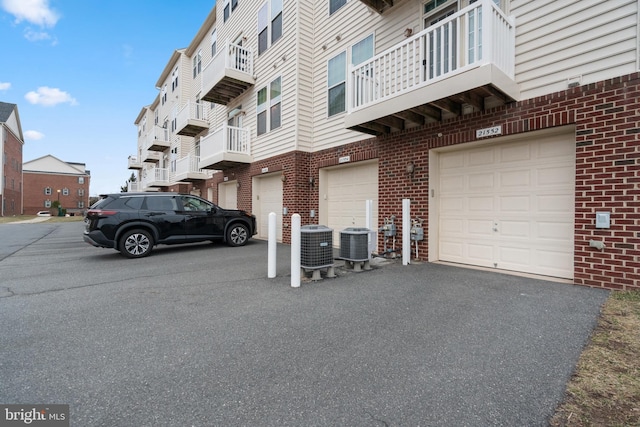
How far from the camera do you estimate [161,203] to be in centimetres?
793

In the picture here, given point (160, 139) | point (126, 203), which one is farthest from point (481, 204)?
point (160, 139)

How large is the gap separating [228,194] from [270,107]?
4.85m

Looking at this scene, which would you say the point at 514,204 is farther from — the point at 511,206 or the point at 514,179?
the point at 514,179

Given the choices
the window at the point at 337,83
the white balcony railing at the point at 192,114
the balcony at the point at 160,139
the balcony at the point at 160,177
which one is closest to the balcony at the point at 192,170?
the white balcony railing at the point at 192,114

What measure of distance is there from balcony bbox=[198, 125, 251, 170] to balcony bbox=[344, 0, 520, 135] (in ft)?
18.6

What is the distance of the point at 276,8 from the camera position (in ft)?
34.4

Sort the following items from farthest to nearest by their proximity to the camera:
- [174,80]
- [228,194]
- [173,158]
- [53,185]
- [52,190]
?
[53,185] < [52,190] < [174,80] < [173,158] < [228,194]

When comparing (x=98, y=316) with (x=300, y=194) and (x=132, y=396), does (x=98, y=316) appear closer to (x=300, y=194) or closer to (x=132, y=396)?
(x=132, y=396)

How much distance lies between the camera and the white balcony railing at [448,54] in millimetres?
4520

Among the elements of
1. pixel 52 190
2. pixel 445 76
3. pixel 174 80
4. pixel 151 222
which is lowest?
pixel 151 222

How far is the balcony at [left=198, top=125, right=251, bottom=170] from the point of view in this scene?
10891mm

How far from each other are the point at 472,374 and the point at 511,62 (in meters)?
5.12

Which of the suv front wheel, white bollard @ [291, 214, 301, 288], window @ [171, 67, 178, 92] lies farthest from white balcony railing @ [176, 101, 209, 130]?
white bollard @ [291, 214, 301, 288]

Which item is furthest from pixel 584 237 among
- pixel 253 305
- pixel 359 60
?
pixel 359 60
